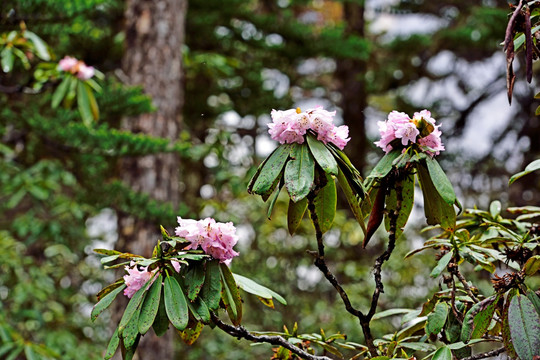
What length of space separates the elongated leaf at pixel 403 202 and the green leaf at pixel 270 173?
0.63 ft

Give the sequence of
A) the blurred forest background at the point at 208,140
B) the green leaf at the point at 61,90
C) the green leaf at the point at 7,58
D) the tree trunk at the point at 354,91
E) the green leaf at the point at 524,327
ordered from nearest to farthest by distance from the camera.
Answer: the green leaf at the point at 524,327, the green leaf at the point at 7,58, the green leaf at the point at 61,90, the blurred forest background at the point at 208,140, the tree trunk at the point at 354,91

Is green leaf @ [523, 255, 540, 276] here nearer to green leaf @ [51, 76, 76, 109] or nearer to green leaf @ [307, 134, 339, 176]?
green leaf @ [307, 134, 339, 176]

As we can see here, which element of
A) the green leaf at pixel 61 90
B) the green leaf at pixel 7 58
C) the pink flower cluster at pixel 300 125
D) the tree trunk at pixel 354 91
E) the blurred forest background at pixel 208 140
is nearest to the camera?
the pink flower cluster at pixel 300 125

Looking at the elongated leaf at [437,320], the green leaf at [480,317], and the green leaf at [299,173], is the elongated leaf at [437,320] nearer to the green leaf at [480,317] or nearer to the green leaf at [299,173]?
the green leaf at [480,317]

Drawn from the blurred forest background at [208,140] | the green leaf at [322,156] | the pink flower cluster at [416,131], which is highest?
the pink flower cluster at [416,131]

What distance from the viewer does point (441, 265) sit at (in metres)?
0.94

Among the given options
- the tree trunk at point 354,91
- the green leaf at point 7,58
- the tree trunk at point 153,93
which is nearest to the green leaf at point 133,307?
the green leaf at point 7,58

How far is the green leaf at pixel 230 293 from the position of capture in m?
0.91

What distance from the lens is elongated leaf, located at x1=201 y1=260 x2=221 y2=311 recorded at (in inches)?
33.7

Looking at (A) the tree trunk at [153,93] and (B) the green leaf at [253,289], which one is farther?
(A) the tree trunk at [153,93]

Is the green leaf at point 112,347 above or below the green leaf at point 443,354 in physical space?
above

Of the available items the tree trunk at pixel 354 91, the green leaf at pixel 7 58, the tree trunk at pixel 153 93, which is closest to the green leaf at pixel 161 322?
the green leaf at pixel 7 58

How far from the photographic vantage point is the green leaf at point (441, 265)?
92 centimetres

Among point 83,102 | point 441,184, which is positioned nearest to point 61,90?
point 83,102
